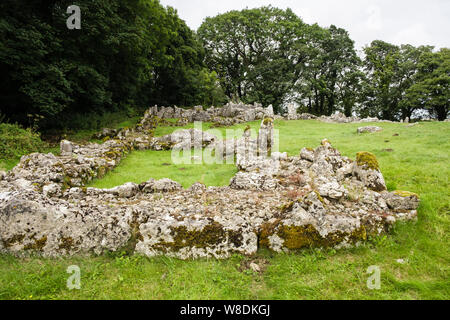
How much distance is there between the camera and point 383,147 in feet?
38.8

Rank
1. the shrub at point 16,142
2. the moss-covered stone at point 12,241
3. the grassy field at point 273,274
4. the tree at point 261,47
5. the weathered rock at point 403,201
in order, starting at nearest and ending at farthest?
the grassy field at point 273,274, the moss-covered stone at point 12,241, the weathered rock at point 403,201, the shrub at point 16,142, the tree at point 261,47

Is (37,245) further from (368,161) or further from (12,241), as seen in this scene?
(368,161)

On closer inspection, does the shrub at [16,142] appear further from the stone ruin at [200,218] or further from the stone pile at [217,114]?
the stone pile at [217,114]

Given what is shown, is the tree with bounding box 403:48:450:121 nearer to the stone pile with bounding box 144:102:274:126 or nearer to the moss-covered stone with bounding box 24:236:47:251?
the stone pile with bounding box 144:102:274:126

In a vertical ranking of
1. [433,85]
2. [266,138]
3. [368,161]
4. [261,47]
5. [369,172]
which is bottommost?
[369,172]

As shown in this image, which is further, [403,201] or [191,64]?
[191,64]

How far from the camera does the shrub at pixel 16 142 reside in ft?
35.3

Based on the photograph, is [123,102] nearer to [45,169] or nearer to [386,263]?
[45,169]

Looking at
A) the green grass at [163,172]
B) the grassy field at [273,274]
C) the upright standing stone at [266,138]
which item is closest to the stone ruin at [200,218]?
the grassy field at [273,274]

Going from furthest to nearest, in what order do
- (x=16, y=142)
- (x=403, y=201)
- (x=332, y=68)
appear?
(x=332, y=68)
(x=16, y=142)
(x=403, y=201)

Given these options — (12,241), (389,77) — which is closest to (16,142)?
(12,241)

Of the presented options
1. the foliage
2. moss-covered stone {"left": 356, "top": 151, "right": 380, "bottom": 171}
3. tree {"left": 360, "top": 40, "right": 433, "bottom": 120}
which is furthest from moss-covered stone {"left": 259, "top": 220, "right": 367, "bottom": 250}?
tree {"left": 360, "top": 40, "right": 433, "bottom": 120}

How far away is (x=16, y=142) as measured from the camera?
452 inches

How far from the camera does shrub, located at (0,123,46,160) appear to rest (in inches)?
424
